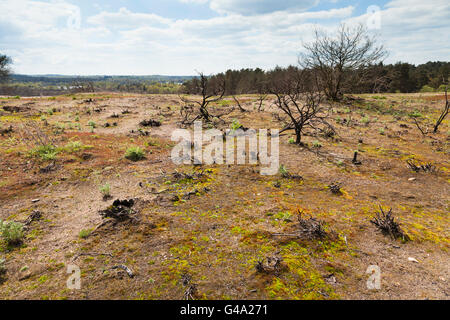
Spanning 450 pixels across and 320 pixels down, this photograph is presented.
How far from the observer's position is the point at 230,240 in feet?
14.2

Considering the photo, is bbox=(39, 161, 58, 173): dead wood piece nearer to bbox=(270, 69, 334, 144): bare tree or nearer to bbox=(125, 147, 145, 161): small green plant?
bbox=(125, 147, 145, 161): small green plant

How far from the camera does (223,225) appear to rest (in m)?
4.82

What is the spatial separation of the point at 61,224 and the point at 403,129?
1628 cm

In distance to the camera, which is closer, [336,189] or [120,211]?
[120,211]

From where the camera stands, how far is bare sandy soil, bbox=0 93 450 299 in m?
3.31

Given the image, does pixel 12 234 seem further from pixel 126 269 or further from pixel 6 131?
pixel 6 131

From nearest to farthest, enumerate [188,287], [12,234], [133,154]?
1. [188,287]
2. [12,234]
3. [133,154]

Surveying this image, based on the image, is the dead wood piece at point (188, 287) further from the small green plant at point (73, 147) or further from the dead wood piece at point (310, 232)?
→ the small green plant at point (73, 147)

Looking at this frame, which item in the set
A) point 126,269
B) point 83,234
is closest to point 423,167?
point 126,269

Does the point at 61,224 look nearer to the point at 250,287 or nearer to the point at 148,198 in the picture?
the point at 148,198

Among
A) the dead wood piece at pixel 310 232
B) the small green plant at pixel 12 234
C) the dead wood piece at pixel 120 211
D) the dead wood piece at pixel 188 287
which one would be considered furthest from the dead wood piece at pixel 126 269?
the dead wood piece at pixel 310 232

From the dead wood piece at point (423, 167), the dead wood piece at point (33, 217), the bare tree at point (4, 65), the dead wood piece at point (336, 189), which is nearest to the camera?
the dead wood piece at point (33, 217)

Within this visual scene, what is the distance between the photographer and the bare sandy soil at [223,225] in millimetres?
3312

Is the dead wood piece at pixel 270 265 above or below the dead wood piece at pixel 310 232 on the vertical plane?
below
